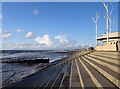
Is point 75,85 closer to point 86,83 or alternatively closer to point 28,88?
point 86,83

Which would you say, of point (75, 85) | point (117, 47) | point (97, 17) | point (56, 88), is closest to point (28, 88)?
point (56, 88)

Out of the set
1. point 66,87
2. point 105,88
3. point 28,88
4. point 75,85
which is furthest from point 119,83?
point 28,88

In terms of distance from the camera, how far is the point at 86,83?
11664 mm

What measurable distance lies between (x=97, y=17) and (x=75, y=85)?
44.7 metres

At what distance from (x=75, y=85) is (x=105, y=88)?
2.95m

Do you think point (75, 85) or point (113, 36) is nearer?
point (75, 85)

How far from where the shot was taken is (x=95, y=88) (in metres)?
10.4

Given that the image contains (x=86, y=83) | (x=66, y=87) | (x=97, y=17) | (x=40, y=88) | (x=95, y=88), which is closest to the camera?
(x=95, y=88)

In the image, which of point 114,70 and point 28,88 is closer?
point 114,70

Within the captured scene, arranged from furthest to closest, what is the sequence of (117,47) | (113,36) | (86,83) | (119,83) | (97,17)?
(97,17)
(113,36)
(117,47)
(86,83)
(119,83)

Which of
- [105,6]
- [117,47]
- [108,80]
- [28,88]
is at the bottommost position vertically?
[28,88]

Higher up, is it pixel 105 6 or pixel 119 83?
pixel 105 6

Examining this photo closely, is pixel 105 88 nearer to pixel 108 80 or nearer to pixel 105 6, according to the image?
pixel 108 80

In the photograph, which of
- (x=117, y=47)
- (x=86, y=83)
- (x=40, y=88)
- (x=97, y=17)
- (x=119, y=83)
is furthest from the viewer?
(x=97, y=17)
